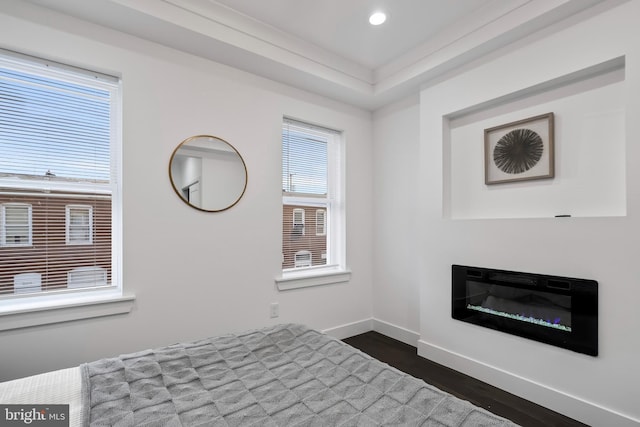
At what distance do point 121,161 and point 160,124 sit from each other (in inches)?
15.8

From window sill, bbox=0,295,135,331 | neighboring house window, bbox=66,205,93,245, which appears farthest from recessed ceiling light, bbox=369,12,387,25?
window sill, bbox=0,295,135,331

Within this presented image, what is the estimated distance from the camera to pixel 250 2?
89.7 inches

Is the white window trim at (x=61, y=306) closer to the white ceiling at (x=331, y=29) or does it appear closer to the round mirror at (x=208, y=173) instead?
the round mirror at (x=208, y=173)

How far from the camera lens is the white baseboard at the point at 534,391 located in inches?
74.9

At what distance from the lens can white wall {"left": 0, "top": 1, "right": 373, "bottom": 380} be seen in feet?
6.64

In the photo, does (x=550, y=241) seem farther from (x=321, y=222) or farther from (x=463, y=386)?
(x=321, y=222)

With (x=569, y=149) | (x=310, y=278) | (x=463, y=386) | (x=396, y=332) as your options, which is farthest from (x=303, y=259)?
(x=569, y=149)

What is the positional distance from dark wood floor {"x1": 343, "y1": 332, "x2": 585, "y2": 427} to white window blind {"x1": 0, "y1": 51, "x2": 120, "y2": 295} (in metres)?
2.53

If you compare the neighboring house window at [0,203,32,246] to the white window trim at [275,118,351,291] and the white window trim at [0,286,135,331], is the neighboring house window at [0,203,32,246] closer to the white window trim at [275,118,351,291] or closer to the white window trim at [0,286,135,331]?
the white window trim at [0,286,135,331]

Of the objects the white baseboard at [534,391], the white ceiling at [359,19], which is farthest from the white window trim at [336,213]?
the white baseboard at [534,391]

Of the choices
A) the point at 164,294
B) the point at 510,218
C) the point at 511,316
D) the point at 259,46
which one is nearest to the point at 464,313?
the point at 511,316

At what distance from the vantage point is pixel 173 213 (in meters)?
2.45

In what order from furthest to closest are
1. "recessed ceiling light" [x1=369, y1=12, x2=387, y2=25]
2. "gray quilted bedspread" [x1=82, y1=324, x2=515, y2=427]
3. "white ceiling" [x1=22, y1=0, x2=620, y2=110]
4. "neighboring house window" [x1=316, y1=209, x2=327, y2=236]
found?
"neighboring house window" [x1=316, y1=209, x2=327, y2=236], "recessed ceiling light" [x1=369, y1=12, x2=387, y2=25], "white ceiling" [x1=22, y1=0, x2=620, y2=110], "gray quilted bedspread" [x1=82, y1=324, x2=515, y2=427]

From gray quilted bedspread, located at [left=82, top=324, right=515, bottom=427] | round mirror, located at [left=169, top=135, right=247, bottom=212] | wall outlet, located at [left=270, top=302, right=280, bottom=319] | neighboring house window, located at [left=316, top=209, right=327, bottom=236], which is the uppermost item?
round mirror, located at [left=169, top=135, right=247, bottom=212]
